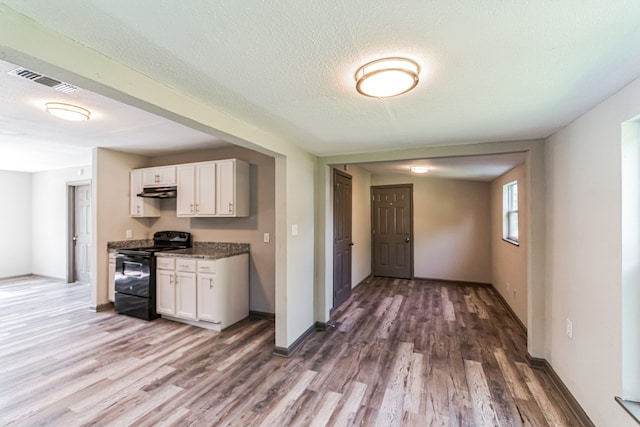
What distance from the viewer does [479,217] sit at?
18.4 ft

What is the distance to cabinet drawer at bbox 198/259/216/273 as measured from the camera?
11.4 ft

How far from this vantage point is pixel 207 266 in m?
3.52

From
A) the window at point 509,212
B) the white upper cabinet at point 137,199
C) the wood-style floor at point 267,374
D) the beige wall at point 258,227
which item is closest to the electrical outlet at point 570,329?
the wood-style floor at point 267,374

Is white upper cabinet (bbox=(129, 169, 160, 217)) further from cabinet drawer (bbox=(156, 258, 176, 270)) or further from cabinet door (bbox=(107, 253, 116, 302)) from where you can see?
cabinet drawer (bbox=(156, 258, 176, 270))

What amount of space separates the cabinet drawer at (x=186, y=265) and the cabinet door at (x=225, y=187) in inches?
28.5

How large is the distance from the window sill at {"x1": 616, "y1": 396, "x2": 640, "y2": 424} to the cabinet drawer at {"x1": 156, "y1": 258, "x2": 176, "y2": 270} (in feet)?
13.8

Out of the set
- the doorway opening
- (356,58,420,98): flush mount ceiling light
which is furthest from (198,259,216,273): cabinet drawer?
the doorway opening

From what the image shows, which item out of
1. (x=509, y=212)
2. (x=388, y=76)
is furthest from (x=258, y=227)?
(x=509, y=212)

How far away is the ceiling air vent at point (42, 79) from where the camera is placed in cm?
189

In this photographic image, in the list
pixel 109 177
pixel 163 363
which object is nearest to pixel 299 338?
pixel 163 363

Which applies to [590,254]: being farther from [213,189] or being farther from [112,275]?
[112,275]

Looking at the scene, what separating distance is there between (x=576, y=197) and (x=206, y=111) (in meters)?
2.78

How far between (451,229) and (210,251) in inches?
182

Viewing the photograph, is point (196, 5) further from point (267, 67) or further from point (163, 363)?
point (163, 363)
